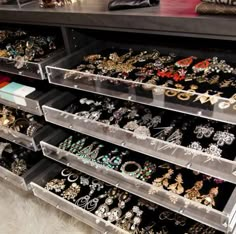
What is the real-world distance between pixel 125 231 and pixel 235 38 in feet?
2.63

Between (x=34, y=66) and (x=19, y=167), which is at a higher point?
(x=34, y=66)

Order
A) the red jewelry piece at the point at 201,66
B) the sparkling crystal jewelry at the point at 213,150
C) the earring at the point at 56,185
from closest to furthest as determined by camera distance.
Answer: the sparkling crystal jewelry at the point at 213,150 → the red jewelry piece at the point at 201,66 → the earring at the point at 56,185

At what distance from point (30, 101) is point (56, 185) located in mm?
442

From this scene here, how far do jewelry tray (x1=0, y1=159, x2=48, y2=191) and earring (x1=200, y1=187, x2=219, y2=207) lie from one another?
846mm

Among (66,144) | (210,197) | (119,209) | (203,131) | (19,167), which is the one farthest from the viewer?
(19,167)

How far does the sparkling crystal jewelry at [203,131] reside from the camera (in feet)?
3.62

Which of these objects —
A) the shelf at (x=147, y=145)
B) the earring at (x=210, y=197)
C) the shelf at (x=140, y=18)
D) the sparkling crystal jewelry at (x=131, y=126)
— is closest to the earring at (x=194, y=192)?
the earring at (x=210, y=197)

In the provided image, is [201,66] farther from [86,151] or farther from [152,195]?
[86,151]

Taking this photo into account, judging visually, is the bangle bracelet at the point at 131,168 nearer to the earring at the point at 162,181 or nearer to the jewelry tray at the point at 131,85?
the earring at the point at 162,181

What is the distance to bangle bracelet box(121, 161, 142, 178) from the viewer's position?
3.93 feet

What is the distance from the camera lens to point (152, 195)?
110 cm

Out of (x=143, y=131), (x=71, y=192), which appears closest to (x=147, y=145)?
(x=143, y=131)

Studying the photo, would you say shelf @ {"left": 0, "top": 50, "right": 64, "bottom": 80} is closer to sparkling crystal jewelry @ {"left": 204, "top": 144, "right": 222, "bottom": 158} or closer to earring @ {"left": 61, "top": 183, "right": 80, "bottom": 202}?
earring @ {"left": 61, "top": 183, "right": 80, "bottom": 202}

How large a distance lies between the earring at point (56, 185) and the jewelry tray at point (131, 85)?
0.55 metres
